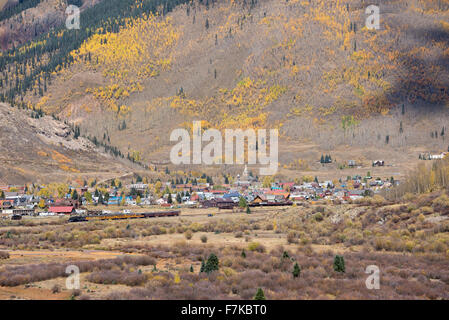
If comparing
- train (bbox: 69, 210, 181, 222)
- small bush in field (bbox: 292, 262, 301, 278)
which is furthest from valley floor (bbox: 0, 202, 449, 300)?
train (bbox: 69, 210, 181, 222)

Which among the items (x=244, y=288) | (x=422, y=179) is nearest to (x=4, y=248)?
(x=244, y=288)

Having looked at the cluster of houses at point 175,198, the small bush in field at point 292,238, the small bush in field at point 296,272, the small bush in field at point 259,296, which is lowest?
the small bush in field at point 259,296

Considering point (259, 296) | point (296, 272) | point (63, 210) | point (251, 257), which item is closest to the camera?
point (259, 296)

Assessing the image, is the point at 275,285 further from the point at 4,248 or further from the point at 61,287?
the point at 4,248

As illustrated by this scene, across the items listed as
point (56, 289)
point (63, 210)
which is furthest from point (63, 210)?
point (56, 289)

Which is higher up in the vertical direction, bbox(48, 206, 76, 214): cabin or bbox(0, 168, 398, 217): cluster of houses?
bbox(0, 168, 398, 217): cluster of houses

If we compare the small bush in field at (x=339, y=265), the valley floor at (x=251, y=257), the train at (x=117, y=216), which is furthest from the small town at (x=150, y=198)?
the small bush in field at (x=339, y=265)

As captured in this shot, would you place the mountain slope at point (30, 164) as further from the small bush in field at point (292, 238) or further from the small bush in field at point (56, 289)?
the small bush in field at point (56, 289)

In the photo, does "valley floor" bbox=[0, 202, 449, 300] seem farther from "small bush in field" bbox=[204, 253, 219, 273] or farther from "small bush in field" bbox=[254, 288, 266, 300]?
"small bush in field" bbox=[254, 288, 266, 300]

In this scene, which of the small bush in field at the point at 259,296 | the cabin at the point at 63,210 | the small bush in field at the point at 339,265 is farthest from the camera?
the cabin at the point at 63,210

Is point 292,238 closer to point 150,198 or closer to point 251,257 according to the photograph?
point 251,257

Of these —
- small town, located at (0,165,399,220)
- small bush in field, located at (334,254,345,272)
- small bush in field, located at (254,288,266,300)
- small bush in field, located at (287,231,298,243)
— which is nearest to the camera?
small bush in field, located at (254,288,266,300)
